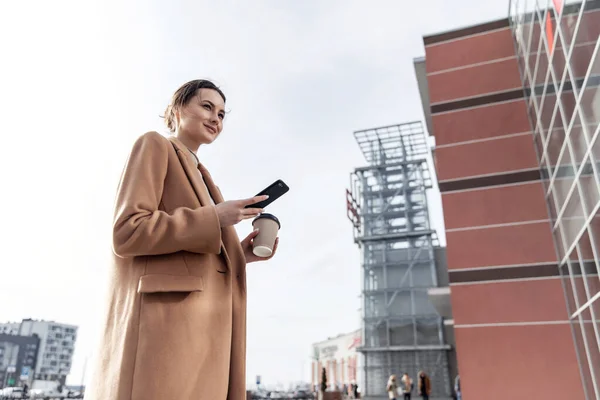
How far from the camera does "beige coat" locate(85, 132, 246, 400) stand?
127cm

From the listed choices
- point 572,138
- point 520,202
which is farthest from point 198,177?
point 520,202

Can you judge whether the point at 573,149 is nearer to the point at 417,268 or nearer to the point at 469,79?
the point at 469,79

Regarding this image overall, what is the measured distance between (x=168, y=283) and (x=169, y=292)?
3 cm

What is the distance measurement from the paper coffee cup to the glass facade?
6212mm

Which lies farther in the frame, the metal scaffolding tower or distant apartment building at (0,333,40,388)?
distant apartment building at (0,333,40,388)

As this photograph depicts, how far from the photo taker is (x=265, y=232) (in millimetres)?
1720

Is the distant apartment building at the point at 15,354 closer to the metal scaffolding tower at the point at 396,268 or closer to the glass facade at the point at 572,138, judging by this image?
the metal scaffolding tower at the point at 396,268

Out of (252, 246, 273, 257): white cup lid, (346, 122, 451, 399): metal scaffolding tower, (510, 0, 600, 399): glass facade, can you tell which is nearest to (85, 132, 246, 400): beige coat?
(252, 246, 273, 257): white cup lid

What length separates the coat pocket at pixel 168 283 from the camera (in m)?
1.33

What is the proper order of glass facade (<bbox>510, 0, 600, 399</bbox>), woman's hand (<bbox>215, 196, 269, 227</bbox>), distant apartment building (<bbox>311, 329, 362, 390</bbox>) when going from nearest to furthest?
woman's hand (<bbox>215, 196, 269, 227</bbox>), glass facade (<bbox>510, 0, 600, 399</bbox>), distant apartment building (<bbox>311, 329, 362, 390</bbox>)

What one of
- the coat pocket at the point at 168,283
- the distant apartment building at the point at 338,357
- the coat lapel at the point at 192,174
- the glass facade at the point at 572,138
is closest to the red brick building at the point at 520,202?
Answer: the glass facade at the point at 572,138

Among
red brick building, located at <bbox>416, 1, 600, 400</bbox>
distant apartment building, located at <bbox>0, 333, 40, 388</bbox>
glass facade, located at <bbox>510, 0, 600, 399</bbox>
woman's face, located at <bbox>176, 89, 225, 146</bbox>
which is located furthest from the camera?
distant apartment building, located at <bbox>0, 333, 40, 388</bbox>

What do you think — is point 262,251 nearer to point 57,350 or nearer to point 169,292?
point 169,292

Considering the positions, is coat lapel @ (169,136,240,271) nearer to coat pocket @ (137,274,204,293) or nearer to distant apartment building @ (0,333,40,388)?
coat pocket @ (137,274,204,293)
